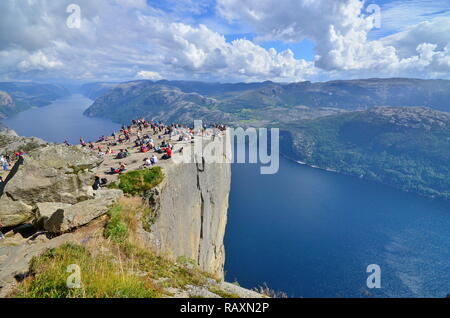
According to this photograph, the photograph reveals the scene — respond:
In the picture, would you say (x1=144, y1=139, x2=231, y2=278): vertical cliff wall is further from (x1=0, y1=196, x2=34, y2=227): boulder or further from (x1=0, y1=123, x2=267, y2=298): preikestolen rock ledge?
(x1=0, y1=196, x2=34, y2=227): boulder

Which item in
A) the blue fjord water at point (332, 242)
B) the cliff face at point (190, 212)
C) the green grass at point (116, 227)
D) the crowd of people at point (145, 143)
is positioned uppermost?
the crowd of people at point (145, 143)

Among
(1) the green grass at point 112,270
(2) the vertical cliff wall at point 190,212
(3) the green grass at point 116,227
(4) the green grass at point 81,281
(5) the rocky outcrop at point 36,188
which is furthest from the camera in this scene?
(2) the vertical cliff wall at point 190,212

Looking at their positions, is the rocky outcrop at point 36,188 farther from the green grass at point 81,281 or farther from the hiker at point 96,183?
the green grass at point 81,281

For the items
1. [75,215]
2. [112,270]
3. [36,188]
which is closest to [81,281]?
[112,270]

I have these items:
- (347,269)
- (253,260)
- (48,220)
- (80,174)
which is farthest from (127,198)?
(347,269)

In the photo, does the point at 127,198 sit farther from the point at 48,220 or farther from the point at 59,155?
the point at 59,155

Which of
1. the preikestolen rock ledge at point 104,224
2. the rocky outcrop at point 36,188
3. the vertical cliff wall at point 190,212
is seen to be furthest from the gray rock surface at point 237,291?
the rocky outcrop at point 36,188
